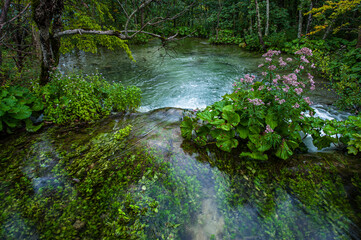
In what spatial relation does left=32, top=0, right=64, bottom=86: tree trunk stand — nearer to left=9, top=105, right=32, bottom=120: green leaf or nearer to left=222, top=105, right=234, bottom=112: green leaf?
left=9, top=105, right=32, bottom=120: green leaf

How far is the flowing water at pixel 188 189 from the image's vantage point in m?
2.34

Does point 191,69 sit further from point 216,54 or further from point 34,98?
point 34,98

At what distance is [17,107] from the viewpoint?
3.77 m

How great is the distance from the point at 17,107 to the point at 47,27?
2195 mm

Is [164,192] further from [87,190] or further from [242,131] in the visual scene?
[242,131]

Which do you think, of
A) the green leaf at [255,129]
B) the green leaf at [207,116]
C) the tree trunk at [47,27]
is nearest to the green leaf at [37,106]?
the tree trunk at [47,27]

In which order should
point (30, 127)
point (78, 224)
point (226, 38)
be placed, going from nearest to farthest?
1. point (78, 224)
2. point (30, 127)
3. point (226, 38)

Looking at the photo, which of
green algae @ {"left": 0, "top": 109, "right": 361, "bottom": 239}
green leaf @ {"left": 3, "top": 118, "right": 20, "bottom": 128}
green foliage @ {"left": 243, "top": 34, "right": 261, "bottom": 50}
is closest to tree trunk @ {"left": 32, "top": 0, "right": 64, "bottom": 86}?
green leaf @ {"left": 3, "top": 118, "right": 20, "bottom": 128}

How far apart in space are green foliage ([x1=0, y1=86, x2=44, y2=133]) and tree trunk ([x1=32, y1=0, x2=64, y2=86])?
910mm

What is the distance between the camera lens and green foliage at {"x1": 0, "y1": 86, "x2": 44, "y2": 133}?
365 centimetres

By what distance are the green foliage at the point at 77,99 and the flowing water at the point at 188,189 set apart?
42 cm

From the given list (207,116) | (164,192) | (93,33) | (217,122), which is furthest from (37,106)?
(217,122)

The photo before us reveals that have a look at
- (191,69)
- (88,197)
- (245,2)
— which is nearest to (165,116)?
(88,197)

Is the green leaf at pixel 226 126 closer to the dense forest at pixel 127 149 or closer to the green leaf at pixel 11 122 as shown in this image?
the dense forest at pixel 127 149
